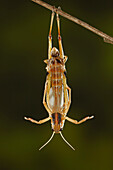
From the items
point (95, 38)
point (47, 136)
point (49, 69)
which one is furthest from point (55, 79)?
point (95, 38)

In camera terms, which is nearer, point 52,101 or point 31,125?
point 52,101

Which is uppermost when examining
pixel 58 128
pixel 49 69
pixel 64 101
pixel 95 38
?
pixel 95 38

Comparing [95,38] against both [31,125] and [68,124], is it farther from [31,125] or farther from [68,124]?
[31,125]

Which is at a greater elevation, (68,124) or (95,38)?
(95,38)

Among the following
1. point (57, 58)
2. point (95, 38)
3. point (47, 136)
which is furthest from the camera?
point (95, 38)

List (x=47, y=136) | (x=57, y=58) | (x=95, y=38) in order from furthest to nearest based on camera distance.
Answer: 1. (x=95, y=38)
2. (x=47, y=136)
3. (x=57, y=58)

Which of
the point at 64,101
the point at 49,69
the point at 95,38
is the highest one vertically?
the point at 95,38

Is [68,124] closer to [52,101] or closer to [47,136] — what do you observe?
[47,136]

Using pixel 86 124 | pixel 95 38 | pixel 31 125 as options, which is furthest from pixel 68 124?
pixel 95 38

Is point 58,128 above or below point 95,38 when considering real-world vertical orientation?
below
